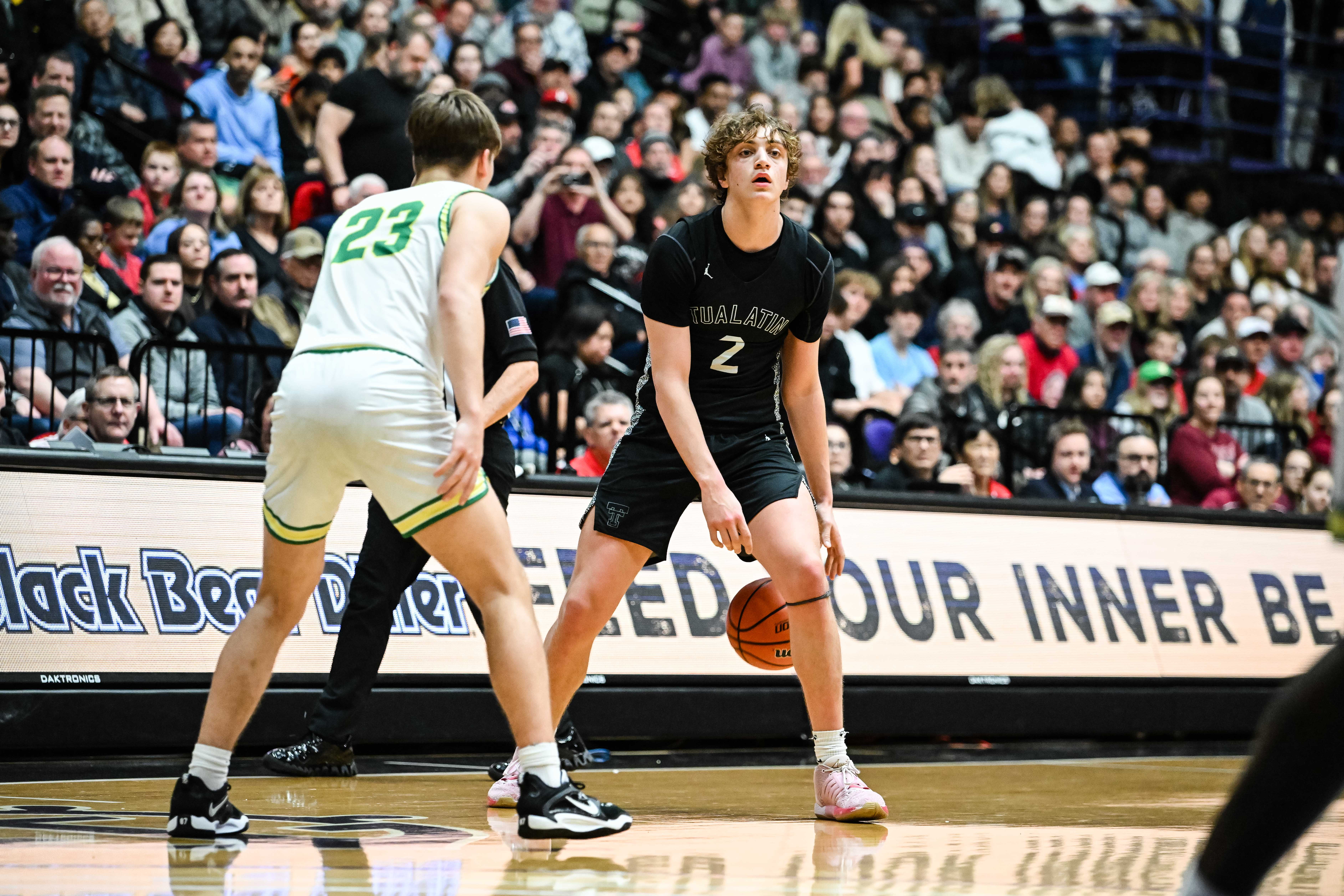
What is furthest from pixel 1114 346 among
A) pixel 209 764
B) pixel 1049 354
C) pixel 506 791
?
pixel 209 764

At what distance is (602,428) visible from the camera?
836 centimetres

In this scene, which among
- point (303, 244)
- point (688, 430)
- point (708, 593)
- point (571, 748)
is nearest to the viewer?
point (688, 430)

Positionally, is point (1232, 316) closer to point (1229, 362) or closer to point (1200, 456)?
point (1229, 362)

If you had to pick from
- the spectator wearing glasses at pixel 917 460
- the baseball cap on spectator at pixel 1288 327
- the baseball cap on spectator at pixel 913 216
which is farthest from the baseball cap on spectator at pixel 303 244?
the baseball cap on spectator at pixel 1288 327

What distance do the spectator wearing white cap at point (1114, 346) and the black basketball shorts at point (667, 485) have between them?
7772 millimetres

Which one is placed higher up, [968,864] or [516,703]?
[516,703]

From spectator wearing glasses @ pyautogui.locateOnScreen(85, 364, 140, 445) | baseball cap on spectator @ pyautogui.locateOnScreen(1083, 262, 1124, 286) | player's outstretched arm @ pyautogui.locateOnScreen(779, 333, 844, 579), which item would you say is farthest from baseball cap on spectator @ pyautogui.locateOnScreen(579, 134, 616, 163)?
player's outstretched arm @ pyautogui.locateOnScreen(779, 333, 844, 579)

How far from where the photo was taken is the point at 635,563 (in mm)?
5234

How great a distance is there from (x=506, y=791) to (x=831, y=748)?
42.7 inches

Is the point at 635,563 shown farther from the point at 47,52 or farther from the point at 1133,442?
the point at 47,52

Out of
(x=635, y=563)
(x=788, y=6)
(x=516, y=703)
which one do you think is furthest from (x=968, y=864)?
(x=788, y=6)

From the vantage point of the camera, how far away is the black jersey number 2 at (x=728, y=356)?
17.1ft

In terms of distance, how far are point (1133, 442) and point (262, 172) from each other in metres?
5.97

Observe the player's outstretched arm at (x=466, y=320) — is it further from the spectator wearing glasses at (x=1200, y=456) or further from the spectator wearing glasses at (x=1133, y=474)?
the spectator wearing glasses at (x=1200, y=456)
